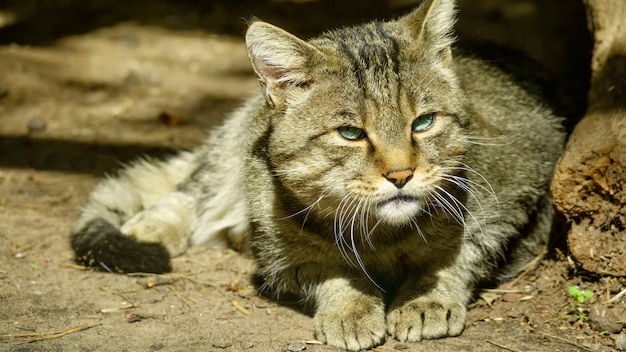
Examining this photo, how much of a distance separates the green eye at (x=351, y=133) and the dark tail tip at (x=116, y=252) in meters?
1.39

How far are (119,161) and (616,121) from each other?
128 inches

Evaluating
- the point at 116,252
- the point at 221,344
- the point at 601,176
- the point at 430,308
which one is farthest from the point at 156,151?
the point at 601,176

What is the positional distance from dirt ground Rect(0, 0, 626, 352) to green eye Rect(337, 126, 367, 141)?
90 cm

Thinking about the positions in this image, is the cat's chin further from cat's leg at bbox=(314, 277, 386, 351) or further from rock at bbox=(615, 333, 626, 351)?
rock at bbox=(615, 333, 626, 351)

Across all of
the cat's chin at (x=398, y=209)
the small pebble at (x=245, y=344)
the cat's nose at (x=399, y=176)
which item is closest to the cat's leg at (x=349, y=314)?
the small pebble at (x=245, y=344)

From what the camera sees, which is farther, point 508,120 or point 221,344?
point 508,120

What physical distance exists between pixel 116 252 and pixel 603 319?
7.78 ft

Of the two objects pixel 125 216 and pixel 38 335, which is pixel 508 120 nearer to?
pixel 125 216

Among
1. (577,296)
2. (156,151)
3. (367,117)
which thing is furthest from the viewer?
(156,151)

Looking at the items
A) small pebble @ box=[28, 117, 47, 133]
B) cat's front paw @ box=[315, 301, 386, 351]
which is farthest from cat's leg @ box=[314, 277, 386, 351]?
small pebble @ box=[28, 117, 47, 133]

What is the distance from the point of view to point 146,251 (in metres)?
4.01

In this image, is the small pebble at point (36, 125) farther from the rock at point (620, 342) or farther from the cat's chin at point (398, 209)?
the rock at point (620, 342)

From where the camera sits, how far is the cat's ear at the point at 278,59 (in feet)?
10.2

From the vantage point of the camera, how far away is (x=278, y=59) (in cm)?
316
